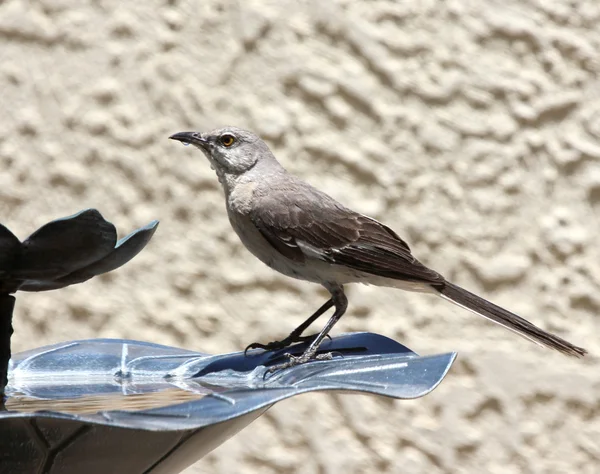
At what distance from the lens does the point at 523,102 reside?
399 centimetres

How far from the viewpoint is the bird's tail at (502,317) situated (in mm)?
2484

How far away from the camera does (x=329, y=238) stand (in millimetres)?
2490

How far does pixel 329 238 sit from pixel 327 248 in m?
0.03

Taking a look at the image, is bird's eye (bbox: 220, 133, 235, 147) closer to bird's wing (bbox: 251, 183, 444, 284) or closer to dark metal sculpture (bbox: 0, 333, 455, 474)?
bird's wing (bbox: 251, 183, 444, 284)

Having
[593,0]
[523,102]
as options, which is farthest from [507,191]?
[593,0]

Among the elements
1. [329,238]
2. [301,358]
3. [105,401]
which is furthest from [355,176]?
[105,401]

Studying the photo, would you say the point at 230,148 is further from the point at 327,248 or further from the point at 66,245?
the point at 66,245

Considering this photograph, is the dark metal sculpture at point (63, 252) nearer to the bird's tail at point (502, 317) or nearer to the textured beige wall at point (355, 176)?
the bird's tail at point (502, 317)

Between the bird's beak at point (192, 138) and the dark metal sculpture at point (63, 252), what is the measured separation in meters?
0.90

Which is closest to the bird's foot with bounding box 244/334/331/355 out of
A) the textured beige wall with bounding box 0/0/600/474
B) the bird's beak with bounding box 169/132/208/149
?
the bird's beak with bounding box 169/132/208/149

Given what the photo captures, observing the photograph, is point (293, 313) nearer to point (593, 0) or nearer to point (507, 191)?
point (507, 191)

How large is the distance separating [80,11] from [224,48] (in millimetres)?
661

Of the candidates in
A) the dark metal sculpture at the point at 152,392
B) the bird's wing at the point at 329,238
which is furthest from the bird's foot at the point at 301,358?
the bird's wing at the point at 329,238

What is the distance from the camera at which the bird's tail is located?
2.48 metres
